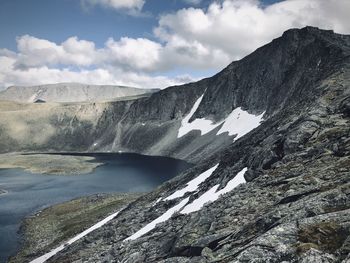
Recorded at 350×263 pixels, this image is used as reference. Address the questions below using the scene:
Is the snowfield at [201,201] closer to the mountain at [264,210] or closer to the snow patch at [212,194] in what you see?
the snow patch at [212,194]

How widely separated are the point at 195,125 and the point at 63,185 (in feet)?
241

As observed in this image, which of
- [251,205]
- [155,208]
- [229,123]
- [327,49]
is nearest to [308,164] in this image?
[251,205]

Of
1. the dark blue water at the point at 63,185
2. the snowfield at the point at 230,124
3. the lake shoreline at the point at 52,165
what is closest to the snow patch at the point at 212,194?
the dark blue water at the point at 63,185

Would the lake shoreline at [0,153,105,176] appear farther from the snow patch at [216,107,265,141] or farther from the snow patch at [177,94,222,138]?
the snow patch at [216,107,265,141]

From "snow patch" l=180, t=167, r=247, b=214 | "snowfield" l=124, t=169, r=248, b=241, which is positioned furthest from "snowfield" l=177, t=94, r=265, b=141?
"snow patch" l=180, t=167, r=247, b=214

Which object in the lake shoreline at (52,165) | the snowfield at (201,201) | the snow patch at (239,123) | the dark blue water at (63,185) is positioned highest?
the snow patch at (239,123)

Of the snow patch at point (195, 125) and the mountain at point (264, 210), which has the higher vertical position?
the snow patch at point (195, 125)

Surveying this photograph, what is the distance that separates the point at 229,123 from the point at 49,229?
3703 inches

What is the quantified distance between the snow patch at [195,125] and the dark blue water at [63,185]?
19.0 m

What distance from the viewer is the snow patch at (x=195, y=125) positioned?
527 ft

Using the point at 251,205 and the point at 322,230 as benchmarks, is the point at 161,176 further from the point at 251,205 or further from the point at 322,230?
the point at 322,230

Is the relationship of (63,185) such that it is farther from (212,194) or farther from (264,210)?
(264,210)

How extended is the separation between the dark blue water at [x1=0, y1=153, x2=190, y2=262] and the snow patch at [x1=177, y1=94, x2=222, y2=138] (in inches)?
749

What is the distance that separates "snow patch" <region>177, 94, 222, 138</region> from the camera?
160 metres
